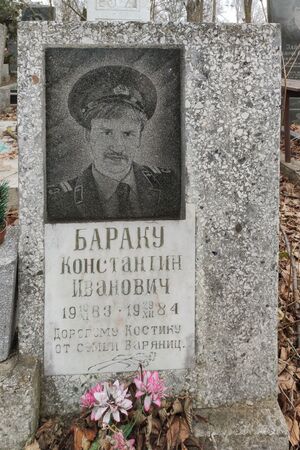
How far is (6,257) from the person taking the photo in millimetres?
1962

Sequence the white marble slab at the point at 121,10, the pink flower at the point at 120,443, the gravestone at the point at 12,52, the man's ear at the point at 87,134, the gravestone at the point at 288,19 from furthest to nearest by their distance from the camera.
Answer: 1. the gravestone at the point at 12,52
2. the gravestone at the point at 288,19
3. the white marble slab at the point at 121,10
4. the man's ear at the point at 87,134
5. the pink flower at the point at 120,443

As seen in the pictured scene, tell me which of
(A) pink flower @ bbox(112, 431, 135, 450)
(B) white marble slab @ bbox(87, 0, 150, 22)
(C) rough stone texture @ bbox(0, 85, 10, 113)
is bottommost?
(A) pink flower @ bbox(112, 431, 135, 450)

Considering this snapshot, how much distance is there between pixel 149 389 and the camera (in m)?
1.90

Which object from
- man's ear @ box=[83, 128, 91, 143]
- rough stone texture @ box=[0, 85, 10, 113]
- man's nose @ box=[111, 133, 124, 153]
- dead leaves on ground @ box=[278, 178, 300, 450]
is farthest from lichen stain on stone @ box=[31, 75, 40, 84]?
rough stone texture @ box=[0, 85, 10, 113]

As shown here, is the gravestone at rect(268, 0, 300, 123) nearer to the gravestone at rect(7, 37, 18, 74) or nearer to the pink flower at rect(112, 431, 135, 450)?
the pink flower at rect(112, 431, 135, 450)

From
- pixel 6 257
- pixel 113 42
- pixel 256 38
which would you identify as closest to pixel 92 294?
pixel 6 257

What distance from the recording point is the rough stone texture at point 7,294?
1.93 metres

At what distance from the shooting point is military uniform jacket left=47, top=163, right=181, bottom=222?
200 cm

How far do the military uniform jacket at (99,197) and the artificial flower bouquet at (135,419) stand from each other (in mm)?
687

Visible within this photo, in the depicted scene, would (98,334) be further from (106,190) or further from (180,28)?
(180,28)

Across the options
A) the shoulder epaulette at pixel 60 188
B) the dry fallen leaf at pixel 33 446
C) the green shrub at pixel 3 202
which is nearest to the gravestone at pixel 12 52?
the green shrub at pixel 3 202

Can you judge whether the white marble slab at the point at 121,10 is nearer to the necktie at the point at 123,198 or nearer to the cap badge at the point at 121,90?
the cap badge at the point at 121,90

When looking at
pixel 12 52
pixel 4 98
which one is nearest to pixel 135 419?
pixel 4 98

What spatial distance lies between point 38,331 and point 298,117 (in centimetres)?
884
